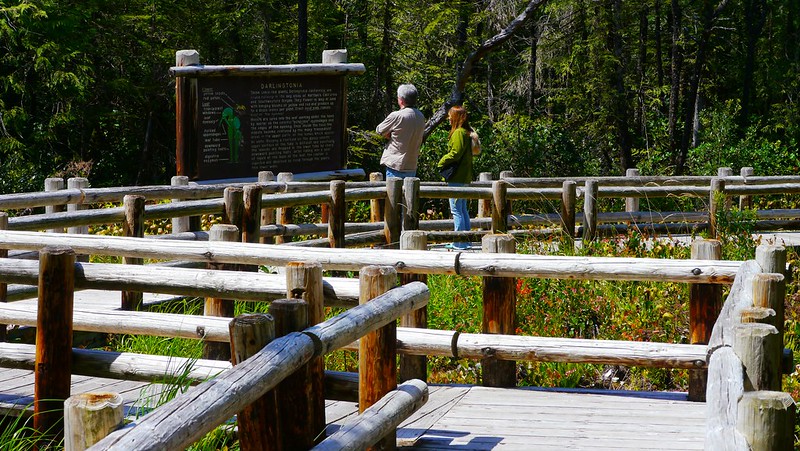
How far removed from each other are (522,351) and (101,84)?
19.5 metres

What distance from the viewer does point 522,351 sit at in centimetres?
609

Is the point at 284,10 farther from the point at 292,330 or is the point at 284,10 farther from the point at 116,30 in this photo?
the point at 292,330

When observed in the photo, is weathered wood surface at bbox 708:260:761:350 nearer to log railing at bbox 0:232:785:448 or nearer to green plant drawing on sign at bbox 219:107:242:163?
log railing at bbox 0:232:785:448

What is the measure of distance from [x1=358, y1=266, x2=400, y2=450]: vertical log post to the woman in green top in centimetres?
735

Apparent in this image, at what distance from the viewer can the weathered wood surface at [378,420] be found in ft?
14.4

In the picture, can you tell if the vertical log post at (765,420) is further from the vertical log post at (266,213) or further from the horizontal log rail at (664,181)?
the horizontal log rail at (664,181)

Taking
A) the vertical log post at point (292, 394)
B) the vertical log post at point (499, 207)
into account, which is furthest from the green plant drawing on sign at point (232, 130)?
the vertical log post at point (292, 394)

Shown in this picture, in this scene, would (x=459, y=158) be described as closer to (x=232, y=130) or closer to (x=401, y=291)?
(x=232, y=130)

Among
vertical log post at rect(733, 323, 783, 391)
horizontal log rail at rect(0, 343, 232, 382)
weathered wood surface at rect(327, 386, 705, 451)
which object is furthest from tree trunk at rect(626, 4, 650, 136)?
vertical log post at rect(733, 323, 783, 391)

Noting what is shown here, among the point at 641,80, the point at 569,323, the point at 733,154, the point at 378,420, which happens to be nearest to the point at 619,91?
the point at 641,80

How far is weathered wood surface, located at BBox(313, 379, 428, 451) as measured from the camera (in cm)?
439

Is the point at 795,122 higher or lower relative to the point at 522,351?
higher

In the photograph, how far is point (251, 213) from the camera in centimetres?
982

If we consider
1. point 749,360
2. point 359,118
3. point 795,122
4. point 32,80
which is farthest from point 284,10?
point 749,360
